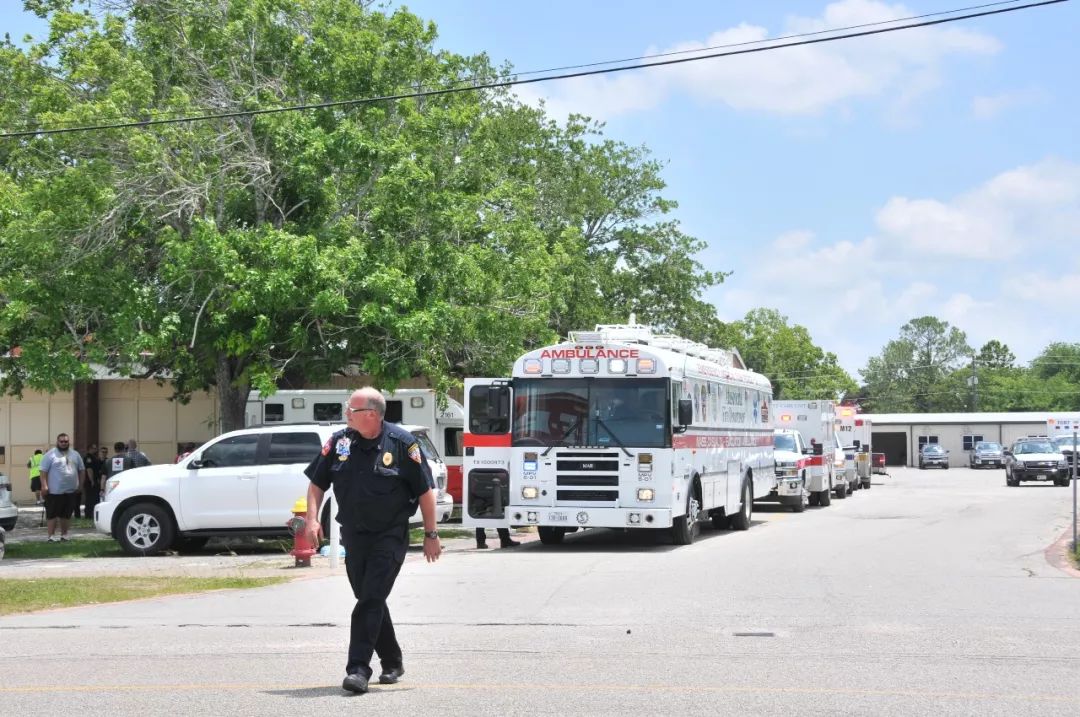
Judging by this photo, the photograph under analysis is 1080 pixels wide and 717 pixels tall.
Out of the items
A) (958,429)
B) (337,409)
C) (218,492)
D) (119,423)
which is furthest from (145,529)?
(958,429)

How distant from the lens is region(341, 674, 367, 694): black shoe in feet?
25.8

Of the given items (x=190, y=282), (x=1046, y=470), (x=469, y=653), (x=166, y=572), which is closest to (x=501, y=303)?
(x=190, y=282)

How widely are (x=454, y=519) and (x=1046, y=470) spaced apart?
29.2 meters

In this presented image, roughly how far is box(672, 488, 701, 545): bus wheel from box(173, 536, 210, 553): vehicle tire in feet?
24.5

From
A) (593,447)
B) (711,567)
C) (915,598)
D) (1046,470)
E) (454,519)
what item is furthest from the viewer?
(1046,470)

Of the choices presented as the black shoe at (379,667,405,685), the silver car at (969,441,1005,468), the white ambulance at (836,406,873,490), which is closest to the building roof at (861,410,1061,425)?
the silver car at (969,441,1005,468)

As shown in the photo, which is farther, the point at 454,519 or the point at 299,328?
the point at 454,519

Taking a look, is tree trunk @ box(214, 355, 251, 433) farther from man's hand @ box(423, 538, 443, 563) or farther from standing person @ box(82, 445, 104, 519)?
man's hand @ box(423, 538, 443, 563)

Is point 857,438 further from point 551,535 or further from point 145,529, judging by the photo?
point 145,529

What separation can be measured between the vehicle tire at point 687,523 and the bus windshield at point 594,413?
5.63 feet

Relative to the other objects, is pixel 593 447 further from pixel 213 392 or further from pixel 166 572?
pixel 213 392

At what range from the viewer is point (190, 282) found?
74.2 ft

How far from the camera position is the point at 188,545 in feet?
70.3

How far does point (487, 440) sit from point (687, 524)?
341 centimetres
